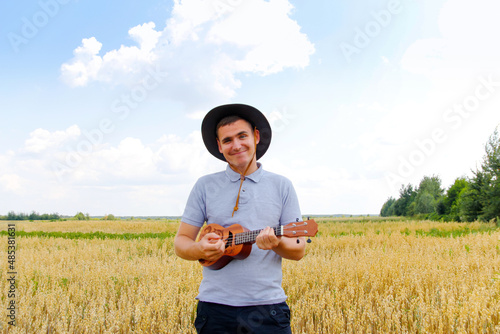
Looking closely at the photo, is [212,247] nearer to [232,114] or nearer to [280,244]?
[280,244]

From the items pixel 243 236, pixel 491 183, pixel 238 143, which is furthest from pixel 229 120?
pixel 491 183

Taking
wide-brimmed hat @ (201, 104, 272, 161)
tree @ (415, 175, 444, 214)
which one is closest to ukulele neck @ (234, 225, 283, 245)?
wide-brimmed hat @ (201, 104, 272, 161)

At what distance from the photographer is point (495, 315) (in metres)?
4.82

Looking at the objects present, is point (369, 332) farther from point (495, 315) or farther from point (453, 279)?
point (453, 279)

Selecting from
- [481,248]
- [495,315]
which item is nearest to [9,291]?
[495,315]

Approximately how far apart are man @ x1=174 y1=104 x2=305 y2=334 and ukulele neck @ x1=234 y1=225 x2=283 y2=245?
0.21 ft

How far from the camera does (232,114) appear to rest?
9.09ft

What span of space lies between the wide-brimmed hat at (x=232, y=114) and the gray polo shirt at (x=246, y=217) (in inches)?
11.2

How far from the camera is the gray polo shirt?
232 centimetres

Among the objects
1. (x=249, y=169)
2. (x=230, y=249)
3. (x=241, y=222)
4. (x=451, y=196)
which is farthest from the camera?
(x=451, y=196)

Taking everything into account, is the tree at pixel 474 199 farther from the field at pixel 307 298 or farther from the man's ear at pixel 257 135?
the man's ear at pixel 257 135

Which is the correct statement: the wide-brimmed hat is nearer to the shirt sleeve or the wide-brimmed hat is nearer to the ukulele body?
the shirt sleeve

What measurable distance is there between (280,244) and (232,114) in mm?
1047

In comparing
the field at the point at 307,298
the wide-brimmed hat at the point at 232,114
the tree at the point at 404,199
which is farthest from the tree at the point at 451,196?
the wide-brimmed hat at the point at 232,114
